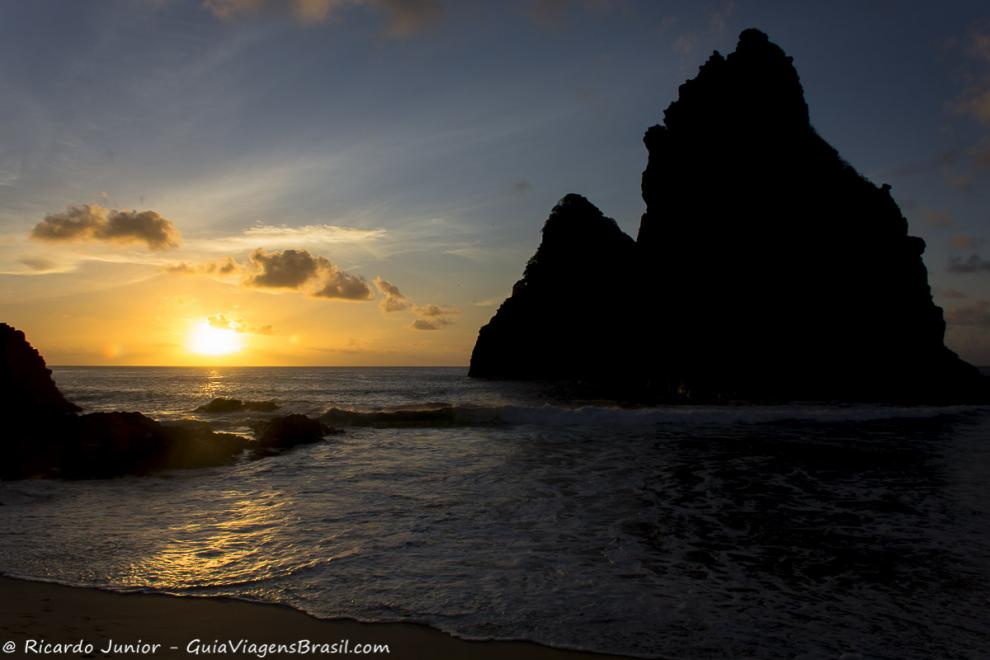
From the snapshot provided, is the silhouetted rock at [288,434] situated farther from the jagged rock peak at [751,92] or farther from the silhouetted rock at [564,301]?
the silhouetted rock at [564,301]

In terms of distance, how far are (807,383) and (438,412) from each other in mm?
34041

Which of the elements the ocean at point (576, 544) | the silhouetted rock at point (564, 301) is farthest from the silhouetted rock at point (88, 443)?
the silhouetted rock at point (564, 301)

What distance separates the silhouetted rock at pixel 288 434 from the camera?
18453 millimetres

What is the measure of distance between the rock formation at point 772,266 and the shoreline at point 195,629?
43.4 metres

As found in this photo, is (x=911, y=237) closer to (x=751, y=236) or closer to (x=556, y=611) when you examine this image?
(x=751, y=236)

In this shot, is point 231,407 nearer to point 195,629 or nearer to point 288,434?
point 288,434

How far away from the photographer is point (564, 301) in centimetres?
10125

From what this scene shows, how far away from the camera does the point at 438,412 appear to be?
28.4m

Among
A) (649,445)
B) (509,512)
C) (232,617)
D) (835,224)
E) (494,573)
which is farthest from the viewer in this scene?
(835,224)

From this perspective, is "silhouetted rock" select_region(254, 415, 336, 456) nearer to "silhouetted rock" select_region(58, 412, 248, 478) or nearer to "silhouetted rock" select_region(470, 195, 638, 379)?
"silhouetted rock" select_region(58, 412, 248, 478)

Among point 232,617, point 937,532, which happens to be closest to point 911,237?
point 937,532

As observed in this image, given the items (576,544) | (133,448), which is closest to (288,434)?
(133,448)

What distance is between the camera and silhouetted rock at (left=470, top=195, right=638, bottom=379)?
9794 cm

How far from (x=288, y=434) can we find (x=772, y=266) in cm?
4520
